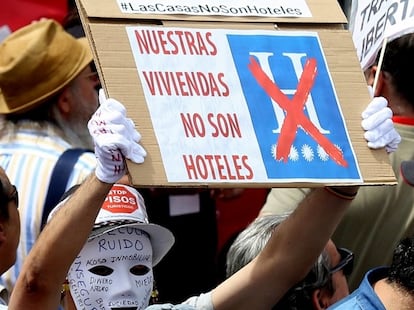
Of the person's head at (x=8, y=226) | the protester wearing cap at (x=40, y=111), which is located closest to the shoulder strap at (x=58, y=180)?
the protester wearing cap at (x=40, y=111)

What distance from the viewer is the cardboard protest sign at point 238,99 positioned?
119 inches

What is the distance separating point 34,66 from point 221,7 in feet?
6.02

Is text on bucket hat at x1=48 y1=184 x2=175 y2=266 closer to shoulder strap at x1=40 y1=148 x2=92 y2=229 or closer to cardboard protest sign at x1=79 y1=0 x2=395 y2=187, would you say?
cardboard protest sign at x1=79 y1=0 x2=395 y2=187

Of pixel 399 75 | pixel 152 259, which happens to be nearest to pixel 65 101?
pixel 399 75

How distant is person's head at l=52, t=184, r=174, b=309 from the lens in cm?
340

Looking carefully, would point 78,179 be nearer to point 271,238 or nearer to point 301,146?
point 271,238

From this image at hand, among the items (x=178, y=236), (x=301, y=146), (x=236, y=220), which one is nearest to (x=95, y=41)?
(x=301, y=146)

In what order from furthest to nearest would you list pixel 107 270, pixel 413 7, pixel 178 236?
pixel 178 236, pixel 413 7, pixel 107 270

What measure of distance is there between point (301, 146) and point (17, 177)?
178 cm

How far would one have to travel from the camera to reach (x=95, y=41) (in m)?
3.04

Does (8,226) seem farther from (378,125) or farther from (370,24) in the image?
(370,24)

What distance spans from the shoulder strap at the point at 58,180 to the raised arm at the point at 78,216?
135 centimetres

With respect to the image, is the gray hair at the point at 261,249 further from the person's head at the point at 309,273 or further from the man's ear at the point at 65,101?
the man's ear at the point at 65,101

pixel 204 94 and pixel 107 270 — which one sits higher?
pixel 204 94
